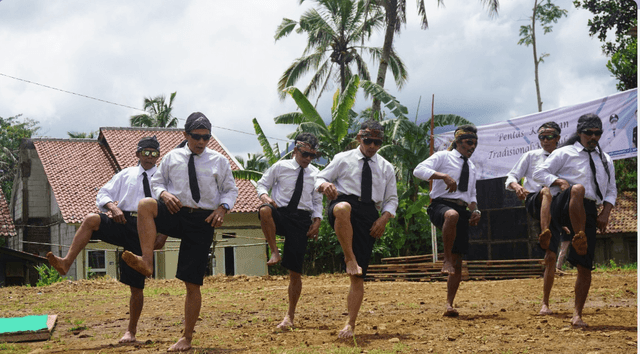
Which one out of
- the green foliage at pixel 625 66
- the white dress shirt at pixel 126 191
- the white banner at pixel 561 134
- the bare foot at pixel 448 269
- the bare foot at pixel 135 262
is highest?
the green foliage at pixel 625 66

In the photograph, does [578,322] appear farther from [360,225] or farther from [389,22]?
[389,22]

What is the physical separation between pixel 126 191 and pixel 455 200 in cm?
382

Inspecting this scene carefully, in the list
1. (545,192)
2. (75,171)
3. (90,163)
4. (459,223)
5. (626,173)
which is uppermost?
(90,163)

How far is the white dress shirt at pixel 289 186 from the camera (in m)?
7.88

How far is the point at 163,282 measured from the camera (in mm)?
17078

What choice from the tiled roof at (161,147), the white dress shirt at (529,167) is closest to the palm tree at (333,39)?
the tiled roof at (161,147)

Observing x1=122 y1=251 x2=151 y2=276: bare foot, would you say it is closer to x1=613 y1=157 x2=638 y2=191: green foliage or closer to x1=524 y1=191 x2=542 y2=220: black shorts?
x1=524 y1=191 x2=542 y2=220: black shorts

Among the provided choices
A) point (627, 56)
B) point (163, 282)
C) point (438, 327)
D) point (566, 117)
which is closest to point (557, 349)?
point (438, 327)

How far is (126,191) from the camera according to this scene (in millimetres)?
7094

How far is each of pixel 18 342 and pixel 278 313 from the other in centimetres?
316

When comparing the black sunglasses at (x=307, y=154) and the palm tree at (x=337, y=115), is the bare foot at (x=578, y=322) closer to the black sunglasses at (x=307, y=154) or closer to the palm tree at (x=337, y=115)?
the black sunglasses at (x=307, y=154)

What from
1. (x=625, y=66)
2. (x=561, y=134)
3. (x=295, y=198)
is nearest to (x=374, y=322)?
(x=295, y=198)

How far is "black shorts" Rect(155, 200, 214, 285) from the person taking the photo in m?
6.05

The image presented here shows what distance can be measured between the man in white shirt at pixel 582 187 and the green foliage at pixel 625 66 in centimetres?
1955
